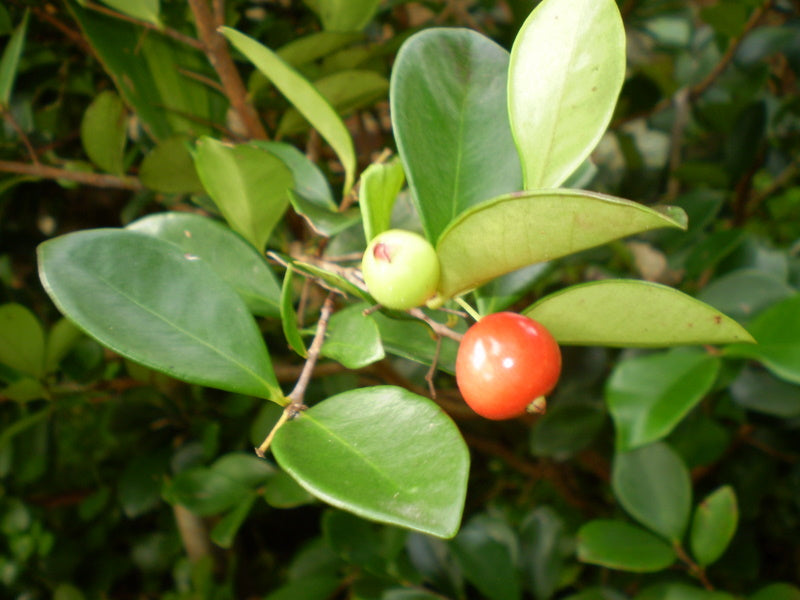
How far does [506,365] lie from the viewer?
0.38m

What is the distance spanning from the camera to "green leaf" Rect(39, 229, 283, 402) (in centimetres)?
41

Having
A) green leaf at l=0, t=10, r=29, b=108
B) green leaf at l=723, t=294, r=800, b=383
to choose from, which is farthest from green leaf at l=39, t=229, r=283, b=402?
green leaf at l=723, t=294, r=800, b=383

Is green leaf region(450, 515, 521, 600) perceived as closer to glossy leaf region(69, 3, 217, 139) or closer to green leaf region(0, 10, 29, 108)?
glossy leaf region(69, 3, 217, 139)

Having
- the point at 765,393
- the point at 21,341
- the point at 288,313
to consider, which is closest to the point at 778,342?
the point at 765,393

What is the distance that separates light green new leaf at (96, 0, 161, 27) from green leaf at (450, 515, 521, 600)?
0.80m

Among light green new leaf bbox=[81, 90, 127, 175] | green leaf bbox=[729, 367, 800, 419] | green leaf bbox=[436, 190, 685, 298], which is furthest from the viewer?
green leaf bbox=[729, 367, 800, 419]

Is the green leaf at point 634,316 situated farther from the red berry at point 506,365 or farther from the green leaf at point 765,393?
the green leaf at point 765,393

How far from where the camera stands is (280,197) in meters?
0.54

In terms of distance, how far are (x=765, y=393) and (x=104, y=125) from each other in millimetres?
1055

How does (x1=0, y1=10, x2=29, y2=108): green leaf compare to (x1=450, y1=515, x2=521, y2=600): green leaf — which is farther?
(x1=450, y1=515, x2=521, y2=600): green leaf

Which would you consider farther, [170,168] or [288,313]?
[170,168]

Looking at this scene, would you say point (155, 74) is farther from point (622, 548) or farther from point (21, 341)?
point (622, 548)

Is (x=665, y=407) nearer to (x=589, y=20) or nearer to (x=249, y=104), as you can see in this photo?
(x=589, y=20)

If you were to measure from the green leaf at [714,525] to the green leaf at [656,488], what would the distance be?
2 cm
